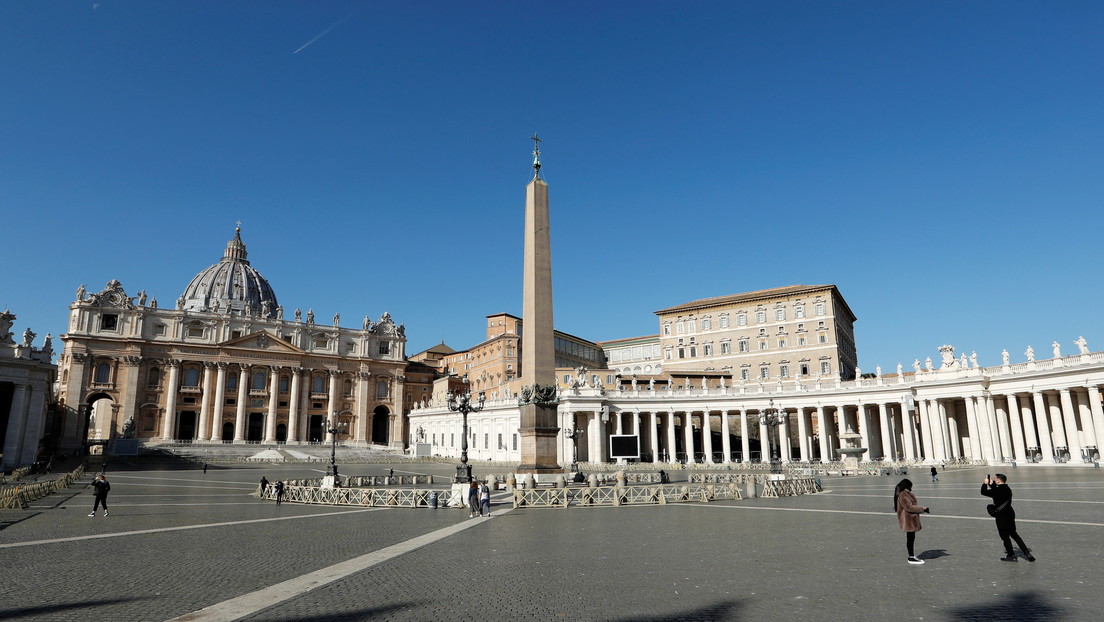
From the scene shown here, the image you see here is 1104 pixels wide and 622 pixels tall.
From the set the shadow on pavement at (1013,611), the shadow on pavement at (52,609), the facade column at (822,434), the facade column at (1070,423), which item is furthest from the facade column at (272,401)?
the shadow on pavement at (1013,611)

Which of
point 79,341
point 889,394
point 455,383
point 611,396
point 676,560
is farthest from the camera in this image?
point 455,383

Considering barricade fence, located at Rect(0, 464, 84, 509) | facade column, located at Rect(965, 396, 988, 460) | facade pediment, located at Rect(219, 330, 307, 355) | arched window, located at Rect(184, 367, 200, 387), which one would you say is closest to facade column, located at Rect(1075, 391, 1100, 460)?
facade column, located at Rect(965, 396, 988, 460)

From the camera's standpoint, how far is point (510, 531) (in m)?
13.5

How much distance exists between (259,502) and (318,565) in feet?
45.1

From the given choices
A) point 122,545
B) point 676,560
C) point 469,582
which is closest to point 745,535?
point 676,560

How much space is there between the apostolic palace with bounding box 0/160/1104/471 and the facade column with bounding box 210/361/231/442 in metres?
0.17

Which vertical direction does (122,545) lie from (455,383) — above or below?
below

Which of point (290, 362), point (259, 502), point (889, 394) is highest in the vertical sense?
point (290, 362)

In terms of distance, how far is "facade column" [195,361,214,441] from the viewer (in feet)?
251

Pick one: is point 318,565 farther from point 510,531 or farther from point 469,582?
point 510,531

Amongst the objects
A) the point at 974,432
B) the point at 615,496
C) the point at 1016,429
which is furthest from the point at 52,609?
the point at 1016,429

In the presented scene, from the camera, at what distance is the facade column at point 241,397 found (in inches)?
3068

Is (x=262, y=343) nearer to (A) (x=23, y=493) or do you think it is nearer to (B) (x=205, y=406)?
(B) (x=205, y=406)

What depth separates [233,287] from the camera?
107188mm
